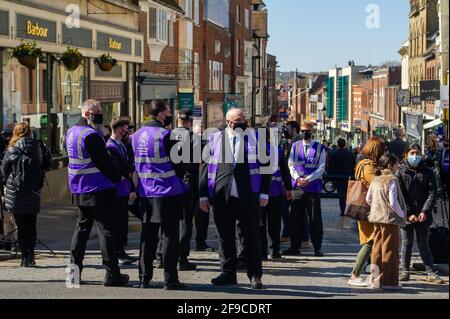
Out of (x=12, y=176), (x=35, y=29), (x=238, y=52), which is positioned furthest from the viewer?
(x=238, y=52)

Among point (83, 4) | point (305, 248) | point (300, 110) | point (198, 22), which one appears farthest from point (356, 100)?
point (305, 248)

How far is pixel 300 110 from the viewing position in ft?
527

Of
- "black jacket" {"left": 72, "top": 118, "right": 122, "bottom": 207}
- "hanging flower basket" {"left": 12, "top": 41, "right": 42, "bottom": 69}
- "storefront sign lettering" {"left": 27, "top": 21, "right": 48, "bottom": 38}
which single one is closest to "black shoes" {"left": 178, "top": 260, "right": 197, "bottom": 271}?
"black jacket" {"left": 72, "top": 118, "right": 122, "bottom": 207}

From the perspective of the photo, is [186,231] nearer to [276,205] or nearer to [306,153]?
[276,205]

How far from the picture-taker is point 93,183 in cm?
859

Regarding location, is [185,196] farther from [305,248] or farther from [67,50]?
[67,50]

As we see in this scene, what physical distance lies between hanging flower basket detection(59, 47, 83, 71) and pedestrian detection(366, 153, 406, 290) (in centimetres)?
1133

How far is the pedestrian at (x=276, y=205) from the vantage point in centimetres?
1093

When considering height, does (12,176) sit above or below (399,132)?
below

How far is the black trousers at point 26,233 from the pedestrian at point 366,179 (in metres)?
3.90

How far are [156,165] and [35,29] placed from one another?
10237 millimetres

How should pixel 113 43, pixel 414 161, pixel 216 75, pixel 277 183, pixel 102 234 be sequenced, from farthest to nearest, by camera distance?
pixel 216 75 → pixel 113 43 → pixel 277 183 → pixel 414 161 → pixel 102 234

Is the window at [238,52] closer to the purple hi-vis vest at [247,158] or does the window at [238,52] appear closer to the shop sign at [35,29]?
the shop sign at [35,29]

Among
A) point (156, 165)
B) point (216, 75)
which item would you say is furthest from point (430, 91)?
point (156, 165)
